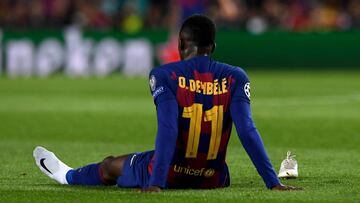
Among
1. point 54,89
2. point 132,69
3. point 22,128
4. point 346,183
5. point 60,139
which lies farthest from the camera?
point 132,69

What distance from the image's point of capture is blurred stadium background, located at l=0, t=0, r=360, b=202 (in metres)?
8.76

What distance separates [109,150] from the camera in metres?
11.7

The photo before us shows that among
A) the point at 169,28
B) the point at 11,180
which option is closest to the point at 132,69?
the point at 169,28

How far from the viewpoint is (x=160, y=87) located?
740 cm

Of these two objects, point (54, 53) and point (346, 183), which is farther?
point (54, 53)

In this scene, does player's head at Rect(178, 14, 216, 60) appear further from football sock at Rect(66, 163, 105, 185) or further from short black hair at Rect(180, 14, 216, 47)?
football sock at Rect(66, 163, 105, 185)

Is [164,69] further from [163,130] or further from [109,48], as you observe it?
[109,48]

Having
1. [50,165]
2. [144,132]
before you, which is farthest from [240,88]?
[144,132]

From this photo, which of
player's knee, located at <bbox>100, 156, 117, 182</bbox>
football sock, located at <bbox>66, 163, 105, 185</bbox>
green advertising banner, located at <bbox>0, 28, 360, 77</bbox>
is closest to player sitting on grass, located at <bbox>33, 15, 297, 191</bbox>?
player's knee, located at <bbox>100, 156, 117, 182</bbox>

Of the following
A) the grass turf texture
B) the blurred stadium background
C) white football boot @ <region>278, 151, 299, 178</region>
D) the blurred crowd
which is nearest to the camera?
the grass turf texture

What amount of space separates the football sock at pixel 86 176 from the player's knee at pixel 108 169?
5 cm

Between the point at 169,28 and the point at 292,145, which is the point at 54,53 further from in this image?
the point at 292,145

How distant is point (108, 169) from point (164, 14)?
2221cm

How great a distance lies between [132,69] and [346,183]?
18356 millimetres
